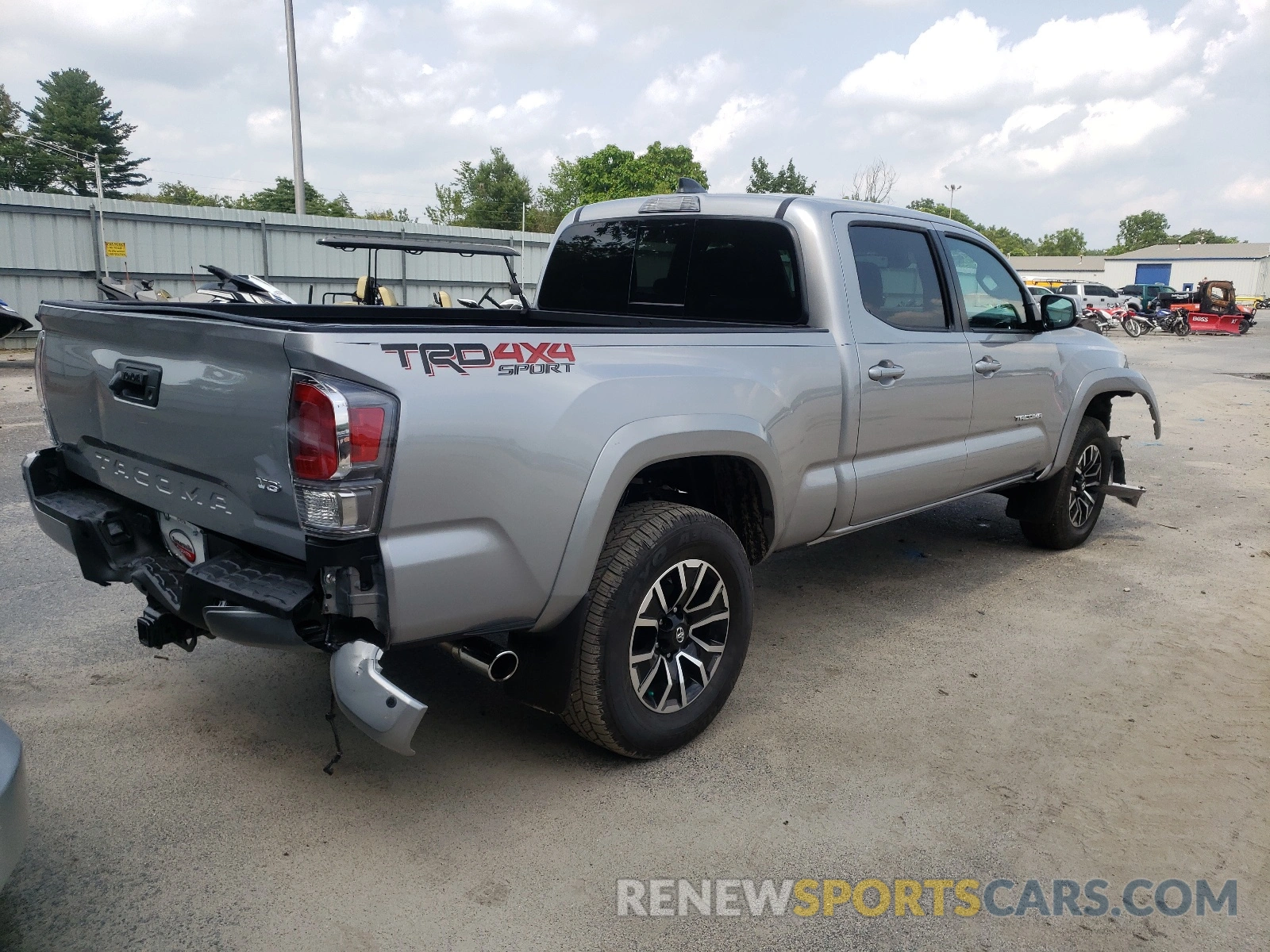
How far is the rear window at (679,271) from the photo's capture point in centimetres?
401

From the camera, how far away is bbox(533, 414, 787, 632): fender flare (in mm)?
2785

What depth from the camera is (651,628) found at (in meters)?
3.11

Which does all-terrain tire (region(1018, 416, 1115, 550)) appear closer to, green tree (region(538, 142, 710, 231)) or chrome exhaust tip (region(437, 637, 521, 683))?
chrome exhaust tip (region(437, 637, 521, 683))

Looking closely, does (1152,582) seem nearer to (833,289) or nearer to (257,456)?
(833,289)

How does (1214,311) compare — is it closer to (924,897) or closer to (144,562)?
(924,897)

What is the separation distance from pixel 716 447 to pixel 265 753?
1835 millimetres

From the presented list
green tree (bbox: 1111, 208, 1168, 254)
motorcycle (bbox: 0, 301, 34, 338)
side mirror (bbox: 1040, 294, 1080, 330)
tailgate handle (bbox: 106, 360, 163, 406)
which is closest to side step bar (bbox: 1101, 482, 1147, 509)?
side mirror (bbox: 1040, 294, 1080, 330)

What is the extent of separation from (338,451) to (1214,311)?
39271 millimetres

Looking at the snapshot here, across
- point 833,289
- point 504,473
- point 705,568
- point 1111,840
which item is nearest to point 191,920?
point 504,473

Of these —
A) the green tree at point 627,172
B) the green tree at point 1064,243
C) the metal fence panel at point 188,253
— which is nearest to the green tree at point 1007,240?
the green tree at point 1064,243

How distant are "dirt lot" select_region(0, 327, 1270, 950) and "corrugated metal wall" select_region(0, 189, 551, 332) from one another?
10.6 m

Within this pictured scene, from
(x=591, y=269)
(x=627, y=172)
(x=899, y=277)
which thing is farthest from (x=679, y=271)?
(x=627, y=172)

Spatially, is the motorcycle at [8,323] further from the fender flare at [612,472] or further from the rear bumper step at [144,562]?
the fender flare at [612,472]

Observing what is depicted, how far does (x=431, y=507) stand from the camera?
2.46 metres
